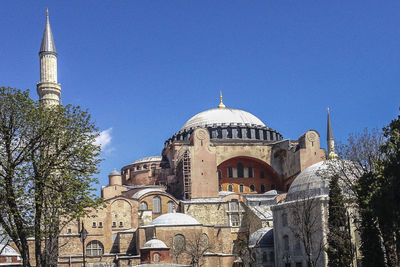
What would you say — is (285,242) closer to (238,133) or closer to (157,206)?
(157,206)

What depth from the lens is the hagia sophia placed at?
1981 inches

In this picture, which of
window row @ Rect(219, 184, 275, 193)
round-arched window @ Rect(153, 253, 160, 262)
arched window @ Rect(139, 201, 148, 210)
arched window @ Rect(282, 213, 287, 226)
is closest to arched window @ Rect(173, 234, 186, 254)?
round-arched window @ Rect(153, 253, 160, 262)

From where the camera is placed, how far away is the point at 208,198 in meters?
60.5

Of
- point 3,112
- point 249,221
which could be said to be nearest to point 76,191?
point 3,112

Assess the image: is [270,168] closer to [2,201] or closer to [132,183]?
[132,183]

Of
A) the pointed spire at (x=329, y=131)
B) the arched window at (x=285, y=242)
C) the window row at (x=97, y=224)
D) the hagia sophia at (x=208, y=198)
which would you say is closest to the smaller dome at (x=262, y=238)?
the hagia sophia at (x=208, y=198)

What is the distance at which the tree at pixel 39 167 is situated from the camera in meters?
24.0

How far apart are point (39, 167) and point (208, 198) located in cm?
3672

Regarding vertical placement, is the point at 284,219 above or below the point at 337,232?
above

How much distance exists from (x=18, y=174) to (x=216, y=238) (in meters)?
33.7

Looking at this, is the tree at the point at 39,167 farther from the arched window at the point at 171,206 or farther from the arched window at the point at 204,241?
the arched window at the point at 171,206

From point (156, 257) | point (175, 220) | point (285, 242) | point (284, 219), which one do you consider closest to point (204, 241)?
point (175, 220)

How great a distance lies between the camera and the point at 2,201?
23.9 m

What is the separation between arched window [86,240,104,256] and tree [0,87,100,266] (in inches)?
1192
